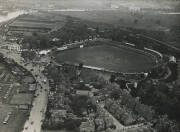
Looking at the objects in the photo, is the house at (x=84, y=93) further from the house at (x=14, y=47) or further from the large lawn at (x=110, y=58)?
the house at (x=14, y=47)

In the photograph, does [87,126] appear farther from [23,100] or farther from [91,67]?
[91,67]

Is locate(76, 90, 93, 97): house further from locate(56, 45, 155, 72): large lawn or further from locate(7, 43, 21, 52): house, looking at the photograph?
locate(7, 43, 21, 52): house

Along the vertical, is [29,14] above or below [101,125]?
above

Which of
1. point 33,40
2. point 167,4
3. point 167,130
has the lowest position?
point 167,130

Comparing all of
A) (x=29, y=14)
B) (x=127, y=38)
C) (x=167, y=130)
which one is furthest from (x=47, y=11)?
(x=167, y=130)

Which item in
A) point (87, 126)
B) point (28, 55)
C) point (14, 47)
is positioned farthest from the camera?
point (14, 47)

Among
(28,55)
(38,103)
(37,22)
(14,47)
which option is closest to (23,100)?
(38,103)

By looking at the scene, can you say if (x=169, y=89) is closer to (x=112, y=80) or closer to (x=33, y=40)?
(x=112, y=80)
